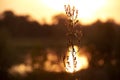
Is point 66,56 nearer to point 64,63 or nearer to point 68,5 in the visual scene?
point 64,63

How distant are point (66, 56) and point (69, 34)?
16.7 feet

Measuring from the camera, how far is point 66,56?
3423 inches

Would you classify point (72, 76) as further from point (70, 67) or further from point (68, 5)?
point (68, 5)

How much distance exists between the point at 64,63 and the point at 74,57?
435cm

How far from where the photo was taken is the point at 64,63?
86.6m

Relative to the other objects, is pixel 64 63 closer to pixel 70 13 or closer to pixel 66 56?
pixel 66 56

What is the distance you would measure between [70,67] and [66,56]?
282cm

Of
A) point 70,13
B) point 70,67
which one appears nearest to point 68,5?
point 70,13

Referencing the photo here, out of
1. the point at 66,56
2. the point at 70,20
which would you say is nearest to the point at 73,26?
the point at 70,20

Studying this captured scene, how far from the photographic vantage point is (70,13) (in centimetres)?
8175

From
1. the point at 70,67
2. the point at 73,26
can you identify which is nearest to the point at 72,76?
the point at 70,67

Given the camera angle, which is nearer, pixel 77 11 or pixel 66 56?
pixel 77 11

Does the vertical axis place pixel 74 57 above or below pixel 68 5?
below

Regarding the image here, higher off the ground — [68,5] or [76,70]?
[68,5]
